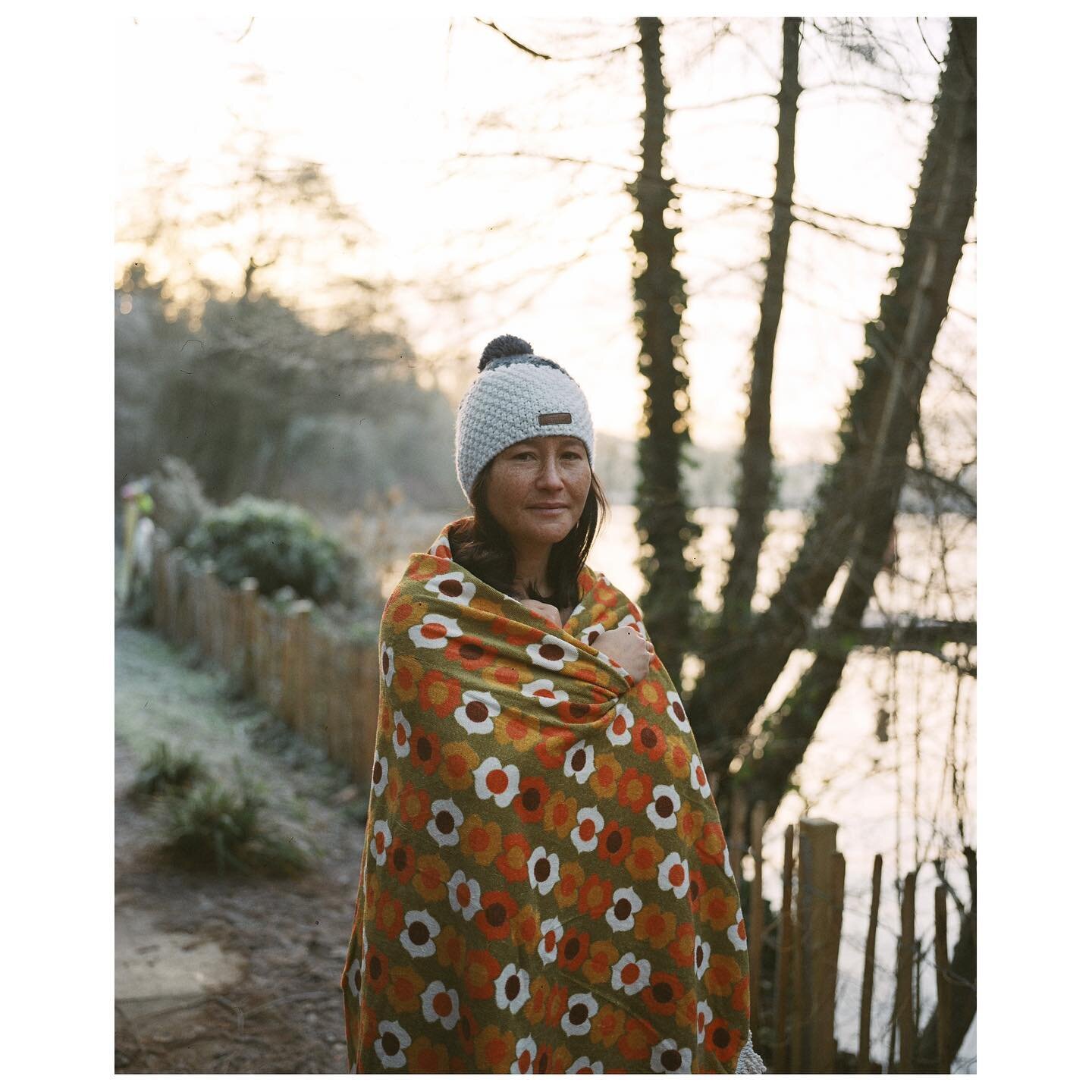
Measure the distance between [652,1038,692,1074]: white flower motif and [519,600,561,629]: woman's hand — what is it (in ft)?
2.57

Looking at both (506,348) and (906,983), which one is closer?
(506,348)

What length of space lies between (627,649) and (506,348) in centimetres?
59

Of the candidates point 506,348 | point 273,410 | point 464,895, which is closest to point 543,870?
point 464,895

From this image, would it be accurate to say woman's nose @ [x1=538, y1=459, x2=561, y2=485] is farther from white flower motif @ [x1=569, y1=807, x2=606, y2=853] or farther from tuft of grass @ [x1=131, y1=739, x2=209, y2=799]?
tuft of grass @ [x1=131, y1=739, x2=209, y2=799]

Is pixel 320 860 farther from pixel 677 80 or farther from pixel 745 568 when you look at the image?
pixel 677 80

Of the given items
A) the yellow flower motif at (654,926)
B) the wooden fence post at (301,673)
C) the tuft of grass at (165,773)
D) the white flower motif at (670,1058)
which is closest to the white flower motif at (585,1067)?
the white flower motif at (670,1058)

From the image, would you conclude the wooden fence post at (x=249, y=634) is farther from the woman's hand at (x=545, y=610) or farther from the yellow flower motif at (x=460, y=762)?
the yellow flower motif at (x=460, y=762)

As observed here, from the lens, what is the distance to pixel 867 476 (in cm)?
317

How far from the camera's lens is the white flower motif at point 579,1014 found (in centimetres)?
167

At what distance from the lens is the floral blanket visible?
4.93 ft

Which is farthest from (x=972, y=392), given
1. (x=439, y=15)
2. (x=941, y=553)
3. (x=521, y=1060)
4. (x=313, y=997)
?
(x=313, y=997)

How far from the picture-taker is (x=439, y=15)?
7.93ft

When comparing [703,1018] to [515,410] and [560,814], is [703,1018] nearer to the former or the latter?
[560,814]
